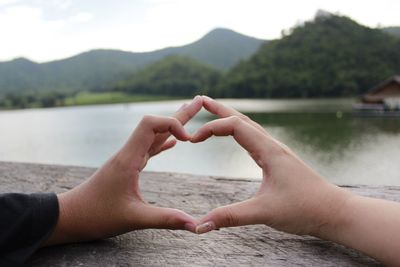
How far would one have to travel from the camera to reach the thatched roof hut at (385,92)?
37.2 metres

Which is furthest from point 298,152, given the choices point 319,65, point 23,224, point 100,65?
point 100,65

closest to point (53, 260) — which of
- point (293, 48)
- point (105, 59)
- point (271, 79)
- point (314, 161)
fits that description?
point (314, 161)

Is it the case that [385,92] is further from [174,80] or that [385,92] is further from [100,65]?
[100,65]

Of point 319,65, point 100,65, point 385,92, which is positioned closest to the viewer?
point 385,92

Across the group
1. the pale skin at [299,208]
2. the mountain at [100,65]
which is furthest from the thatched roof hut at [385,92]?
the mountain at [100,65]

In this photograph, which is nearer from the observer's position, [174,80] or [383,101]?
[383,101]

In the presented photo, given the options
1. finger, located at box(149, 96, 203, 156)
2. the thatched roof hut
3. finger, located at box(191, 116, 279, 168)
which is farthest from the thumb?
the thatched roof hut

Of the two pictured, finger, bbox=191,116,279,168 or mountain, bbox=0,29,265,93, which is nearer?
finger, bbox=191,116,279,168

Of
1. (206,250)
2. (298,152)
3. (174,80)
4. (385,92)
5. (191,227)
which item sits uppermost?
(174,80)

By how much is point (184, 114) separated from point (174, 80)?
94929 millimetres

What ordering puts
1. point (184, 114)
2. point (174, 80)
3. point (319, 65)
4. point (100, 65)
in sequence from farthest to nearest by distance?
point (100, 65) → point (174, 80) → point (319, 65) → point (184, 114)

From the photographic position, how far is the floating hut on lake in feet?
123

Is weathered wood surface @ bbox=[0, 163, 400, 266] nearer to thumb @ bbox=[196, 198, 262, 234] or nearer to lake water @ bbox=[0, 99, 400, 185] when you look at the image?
thumb @ bbox=[196, 198, 262, 234]

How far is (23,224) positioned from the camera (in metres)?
0.97
